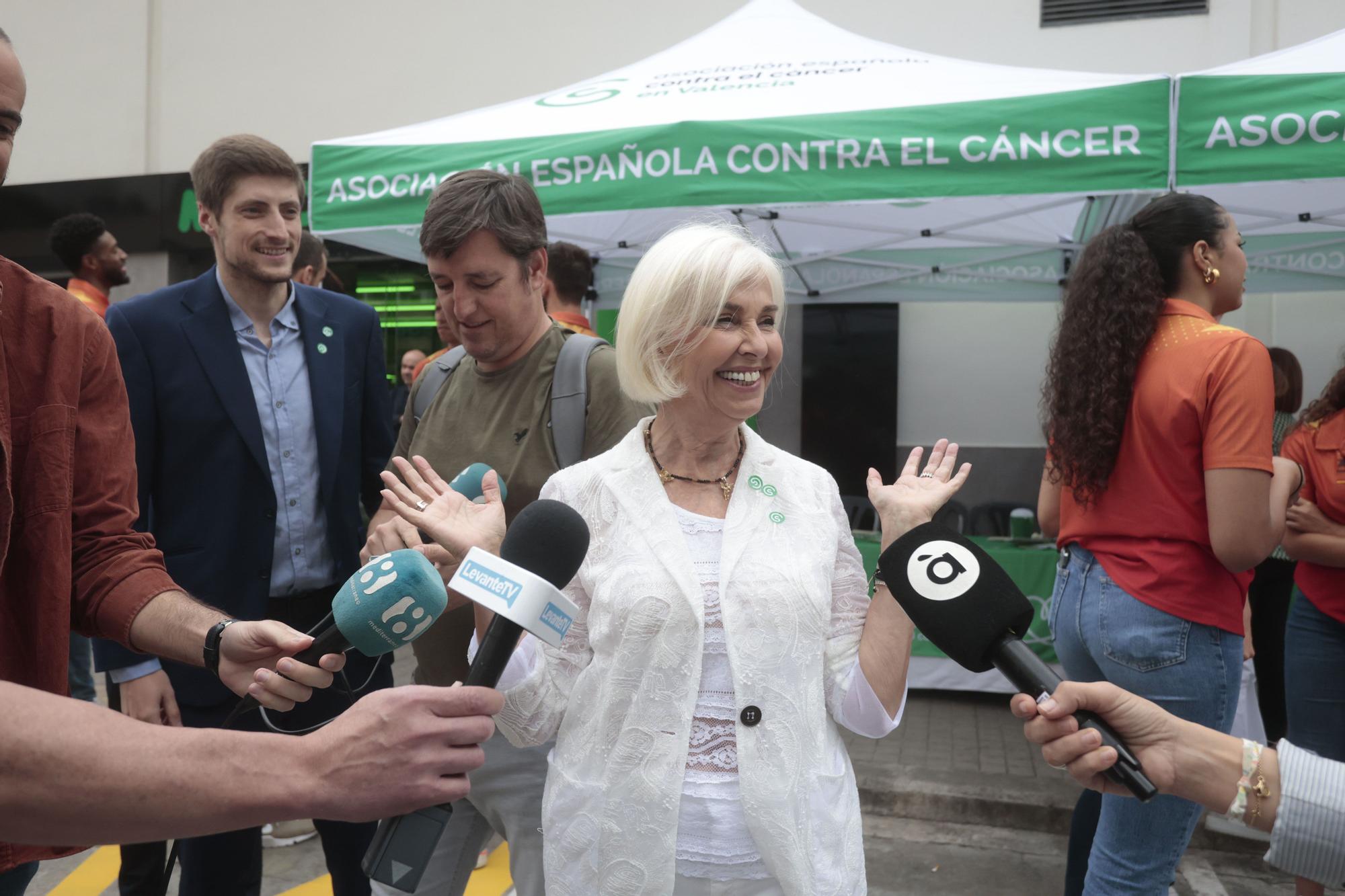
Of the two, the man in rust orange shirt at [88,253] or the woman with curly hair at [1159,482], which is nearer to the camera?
the woman with curly hair at [1159,482]

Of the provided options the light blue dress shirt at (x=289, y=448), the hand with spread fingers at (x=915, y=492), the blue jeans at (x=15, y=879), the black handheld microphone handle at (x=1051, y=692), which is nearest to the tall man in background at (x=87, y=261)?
the light blue dress shirt at (x=289, y=448)

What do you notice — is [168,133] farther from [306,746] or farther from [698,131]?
[306,746]

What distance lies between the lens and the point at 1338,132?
142 inches

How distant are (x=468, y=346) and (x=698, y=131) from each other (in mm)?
2115

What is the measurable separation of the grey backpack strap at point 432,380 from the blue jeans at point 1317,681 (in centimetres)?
288

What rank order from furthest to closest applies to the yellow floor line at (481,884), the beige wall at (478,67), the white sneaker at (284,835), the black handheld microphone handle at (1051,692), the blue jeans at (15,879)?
the beige wall at (478,67) < the white sneaker at (284,835) < the yellow floor line at (481,884) < the blue jeans at (15,879) < the black handheld microphone handle at (1051,692)

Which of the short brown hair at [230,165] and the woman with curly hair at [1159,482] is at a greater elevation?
the short brown hair at [230,165]

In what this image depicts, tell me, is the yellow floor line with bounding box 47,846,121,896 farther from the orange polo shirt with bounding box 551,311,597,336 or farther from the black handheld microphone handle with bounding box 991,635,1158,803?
the black handheld microphone handle with bounding box 991,635,1158,803

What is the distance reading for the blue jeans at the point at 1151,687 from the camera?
263 centimetres

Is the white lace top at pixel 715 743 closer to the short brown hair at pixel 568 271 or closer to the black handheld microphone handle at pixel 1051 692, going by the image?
the black handheld microphone handle at pixel 1051 692

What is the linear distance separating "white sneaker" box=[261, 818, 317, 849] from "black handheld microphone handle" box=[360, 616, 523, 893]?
11.7 ft

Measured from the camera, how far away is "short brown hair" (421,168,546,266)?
254 cm

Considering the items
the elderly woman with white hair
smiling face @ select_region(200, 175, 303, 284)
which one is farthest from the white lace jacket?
smiling face @ select_region(200, 175, 303, 284)

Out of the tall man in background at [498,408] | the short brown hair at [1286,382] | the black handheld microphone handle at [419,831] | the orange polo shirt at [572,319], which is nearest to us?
the black handheld microphone handle at [419,831]
